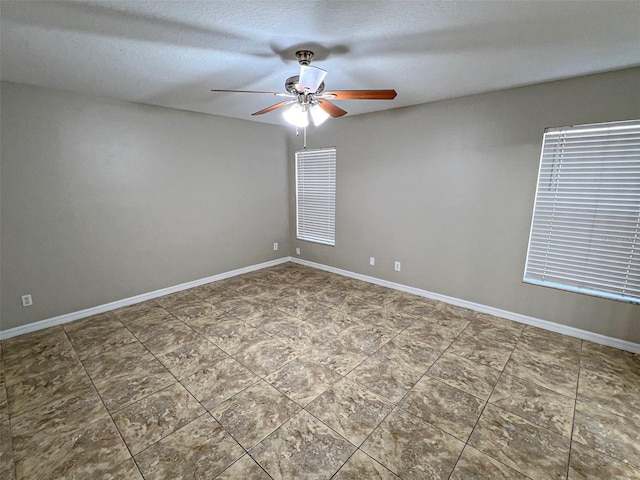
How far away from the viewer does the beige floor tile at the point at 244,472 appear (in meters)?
1.53

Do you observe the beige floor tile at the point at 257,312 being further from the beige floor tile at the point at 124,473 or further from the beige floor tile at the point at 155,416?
the beige floor tile at the point at 124,473

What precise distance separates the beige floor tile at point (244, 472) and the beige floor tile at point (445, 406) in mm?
1015

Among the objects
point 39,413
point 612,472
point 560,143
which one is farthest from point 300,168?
point 612,472

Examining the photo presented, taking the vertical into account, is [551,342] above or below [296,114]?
below

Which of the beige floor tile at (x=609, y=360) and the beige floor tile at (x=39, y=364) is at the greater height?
the beige floor tile at (x=609, y=360)

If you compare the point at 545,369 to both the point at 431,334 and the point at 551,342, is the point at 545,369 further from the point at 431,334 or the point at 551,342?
Result: the point at 431,334

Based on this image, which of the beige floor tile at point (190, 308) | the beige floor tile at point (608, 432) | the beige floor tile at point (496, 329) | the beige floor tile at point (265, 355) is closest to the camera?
the beige floor tile at point (608, 432)

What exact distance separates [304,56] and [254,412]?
2561 millimetres

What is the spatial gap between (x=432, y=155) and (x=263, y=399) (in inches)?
126

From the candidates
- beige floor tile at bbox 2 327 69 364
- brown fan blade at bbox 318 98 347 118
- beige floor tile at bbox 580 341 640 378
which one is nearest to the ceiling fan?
brown fan blade at bbox 318 98 347 118

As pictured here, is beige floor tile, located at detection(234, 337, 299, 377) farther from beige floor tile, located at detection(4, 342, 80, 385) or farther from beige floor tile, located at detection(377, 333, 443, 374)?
beige floor tile, located at detection(4, 342, 80, 385)

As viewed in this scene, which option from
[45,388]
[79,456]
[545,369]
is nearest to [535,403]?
[545,369]

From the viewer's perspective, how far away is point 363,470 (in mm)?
1577

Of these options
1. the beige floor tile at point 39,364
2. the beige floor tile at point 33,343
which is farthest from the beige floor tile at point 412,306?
the beige floor tile at point 33,343
